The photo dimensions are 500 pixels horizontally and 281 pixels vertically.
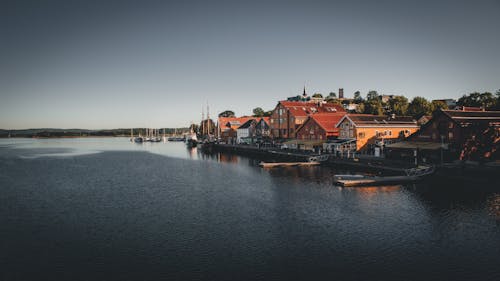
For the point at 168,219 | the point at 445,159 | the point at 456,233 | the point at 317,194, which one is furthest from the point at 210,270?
the point at 445,159

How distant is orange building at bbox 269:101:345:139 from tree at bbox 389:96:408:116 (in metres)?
15.6

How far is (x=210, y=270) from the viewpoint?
63.5ft

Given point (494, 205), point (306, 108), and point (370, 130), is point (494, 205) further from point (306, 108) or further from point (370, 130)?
point (306, 108)

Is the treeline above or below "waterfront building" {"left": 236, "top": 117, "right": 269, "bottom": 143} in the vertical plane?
above

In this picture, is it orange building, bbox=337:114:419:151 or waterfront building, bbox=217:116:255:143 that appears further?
waterfront building, bbox=217:116:255:143

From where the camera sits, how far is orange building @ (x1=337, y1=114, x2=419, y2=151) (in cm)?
6781

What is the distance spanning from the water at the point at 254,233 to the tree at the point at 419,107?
2339 inches

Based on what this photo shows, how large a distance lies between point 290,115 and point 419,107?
3815 centimetres

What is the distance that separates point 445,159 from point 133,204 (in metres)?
45.1

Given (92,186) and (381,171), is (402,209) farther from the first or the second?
(92,186)

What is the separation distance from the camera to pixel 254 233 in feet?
83.7

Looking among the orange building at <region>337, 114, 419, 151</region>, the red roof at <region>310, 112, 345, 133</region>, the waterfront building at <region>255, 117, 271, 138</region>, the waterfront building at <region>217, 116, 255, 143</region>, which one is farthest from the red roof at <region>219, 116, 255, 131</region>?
the orange building at <region>337, 114, 419, 151</region>

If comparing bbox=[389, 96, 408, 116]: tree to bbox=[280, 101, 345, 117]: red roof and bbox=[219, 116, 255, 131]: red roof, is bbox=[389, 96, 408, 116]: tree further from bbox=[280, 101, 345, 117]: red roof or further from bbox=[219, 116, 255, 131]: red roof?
bbox=[219, 116, 255, 131]: red roof

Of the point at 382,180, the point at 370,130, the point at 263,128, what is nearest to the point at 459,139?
the point at 382,180
